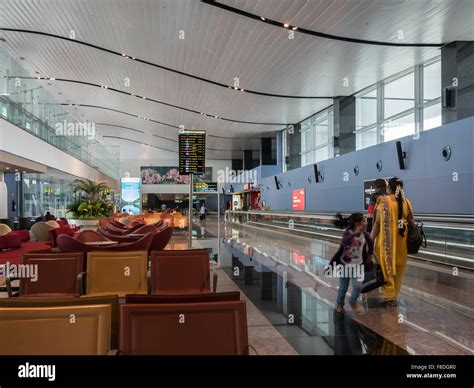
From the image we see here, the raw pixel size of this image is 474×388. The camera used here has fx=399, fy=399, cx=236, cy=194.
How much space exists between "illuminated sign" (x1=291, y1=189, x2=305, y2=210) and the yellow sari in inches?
668

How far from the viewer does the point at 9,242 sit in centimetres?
925

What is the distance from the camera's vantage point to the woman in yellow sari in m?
5.08

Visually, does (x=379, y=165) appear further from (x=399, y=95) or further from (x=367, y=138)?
(x=367, y=138)

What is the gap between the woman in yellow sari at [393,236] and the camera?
508 centimetres

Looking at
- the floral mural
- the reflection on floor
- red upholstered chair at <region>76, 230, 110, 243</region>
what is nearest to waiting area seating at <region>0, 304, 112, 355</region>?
the reflection on floor

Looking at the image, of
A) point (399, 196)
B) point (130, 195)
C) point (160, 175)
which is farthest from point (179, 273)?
point (160, 175)

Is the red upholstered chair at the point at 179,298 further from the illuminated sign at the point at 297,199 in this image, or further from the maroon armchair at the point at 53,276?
the illuminated sign at the point at 297,199

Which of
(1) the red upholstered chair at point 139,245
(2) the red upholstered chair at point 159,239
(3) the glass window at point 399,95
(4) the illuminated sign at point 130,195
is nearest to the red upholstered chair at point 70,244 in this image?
(1) the red upholstered chair at point 139,245

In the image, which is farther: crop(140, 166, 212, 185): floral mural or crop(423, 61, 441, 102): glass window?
crop(140, 166, 212, 185): floral mural

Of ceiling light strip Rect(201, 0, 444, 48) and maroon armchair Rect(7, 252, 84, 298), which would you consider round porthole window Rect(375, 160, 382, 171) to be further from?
maroon armchair Rect(7, 252, 84, 298)

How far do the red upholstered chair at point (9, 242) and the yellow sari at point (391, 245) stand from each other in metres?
Answer: 8.16

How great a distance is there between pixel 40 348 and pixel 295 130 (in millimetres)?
25354

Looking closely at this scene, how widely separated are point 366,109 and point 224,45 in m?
8.46

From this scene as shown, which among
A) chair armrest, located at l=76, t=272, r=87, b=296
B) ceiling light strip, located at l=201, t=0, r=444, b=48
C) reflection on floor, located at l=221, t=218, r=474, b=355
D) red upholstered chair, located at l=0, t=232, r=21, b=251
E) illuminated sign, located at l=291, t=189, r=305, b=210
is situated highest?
ceiling light strip, located at l=201, t=0, r=444, b=48
